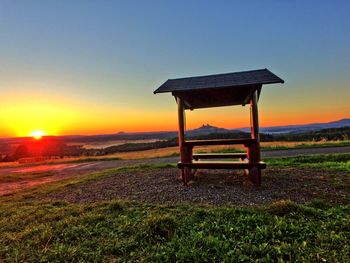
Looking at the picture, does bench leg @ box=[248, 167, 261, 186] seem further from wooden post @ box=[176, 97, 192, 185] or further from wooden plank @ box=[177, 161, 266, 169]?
wooden post @ box=[176, 97, 192, 185]

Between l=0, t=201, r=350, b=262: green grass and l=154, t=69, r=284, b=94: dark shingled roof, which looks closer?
l=0, t=201, r=350, b=262: green grass

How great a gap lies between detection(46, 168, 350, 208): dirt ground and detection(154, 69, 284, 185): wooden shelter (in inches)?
22.7

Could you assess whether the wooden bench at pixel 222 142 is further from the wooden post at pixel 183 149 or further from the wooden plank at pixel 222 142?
the wooden post at pixel 183 149

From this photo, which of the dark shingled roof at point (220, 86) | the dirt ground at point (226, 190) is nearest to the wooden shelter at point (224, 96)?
the dark shingled roof at point (220, 86)

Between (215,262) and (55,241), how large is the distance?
2561mm

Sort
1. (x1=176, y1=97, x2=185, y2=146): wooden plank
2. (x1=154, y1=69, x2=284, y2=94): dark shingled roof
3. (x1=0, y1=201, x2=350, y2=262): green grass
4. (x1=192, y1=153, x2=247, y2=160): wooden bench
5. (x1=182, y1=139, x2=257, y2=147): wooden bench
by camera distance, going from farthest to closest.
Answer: (x1=192, y1=153, x2=247, y2=160): wooden bench → (x1=176, y1=97, x2=185, y2=146): wooden plank → (x1=182, y1=139, x2=257, y2=147): wooden bench → (x1=154, y1=69, x2=284, y2=94): dark shingled roof → (x1=0, y1=201, x2=350, y2=262): green grass

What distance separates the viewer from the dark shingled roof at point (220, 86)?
5.84 meters

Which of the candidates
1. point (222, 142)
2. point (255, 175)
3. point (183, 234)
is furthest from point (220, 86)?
point (183, 234)

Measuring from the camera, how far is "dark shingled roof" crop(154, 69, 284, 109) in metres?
5.84

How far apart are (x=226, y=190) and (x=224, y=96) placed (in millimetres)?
3496

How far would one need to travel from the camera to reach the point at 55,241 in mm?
3209

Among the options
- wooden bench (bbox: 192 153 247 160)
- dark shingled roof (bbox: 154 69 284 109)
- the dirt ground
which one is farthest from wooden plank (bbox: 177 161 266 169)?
dark shingled roof (bbox: 154 69 284 109)

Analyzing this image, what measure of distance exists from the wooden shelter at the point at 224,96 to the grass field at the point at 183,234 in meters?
1.98

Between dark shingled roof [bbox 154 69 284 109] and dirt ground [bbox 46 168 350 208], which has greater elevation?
dark shingled roof [bbox 154 69 284 109]
